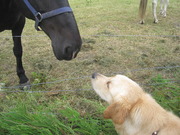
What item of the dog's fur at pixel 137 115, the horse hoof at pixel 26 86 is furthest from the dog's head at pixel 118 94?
the horse hoof at pixel 26 86

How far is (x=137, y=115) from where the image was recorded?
153 cm

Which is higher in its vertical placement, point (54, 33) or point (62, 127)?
point (54, 33)

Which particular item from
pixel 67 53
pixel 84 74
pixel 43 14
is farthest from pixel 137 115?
pixel 84 74

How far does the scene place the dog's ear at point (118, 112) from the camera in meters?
1.49

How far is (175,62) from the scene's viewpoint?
3635 millimetres

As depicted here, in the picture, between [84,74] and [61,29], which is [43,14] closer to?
[61,29]

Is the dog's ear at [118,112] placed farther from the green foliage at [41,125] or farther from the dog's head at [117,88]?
the green foliage at [41,125]

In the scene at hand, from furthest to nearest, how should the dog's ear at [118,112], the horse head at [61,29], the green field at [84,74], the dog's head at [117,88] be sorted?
the green field at [84,74] < the horse head at [61,29] < the dog's head at [117,88] < the dog's ear at [118,112]

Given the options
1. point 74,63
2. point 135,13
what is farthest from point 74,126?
point 135,13

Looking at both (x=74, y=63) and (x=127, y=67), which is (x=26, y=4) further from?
(x=127, y=67)

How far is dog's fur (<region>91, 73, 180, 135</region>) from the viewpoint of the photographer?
1489 mm

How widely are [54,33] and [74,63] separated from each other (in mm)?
1824

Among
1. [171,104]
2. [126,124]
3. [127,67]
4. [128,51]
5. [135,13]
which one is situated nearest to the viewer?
[126,124]

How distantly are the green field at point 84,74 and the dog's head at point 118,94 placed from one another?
0.41m
